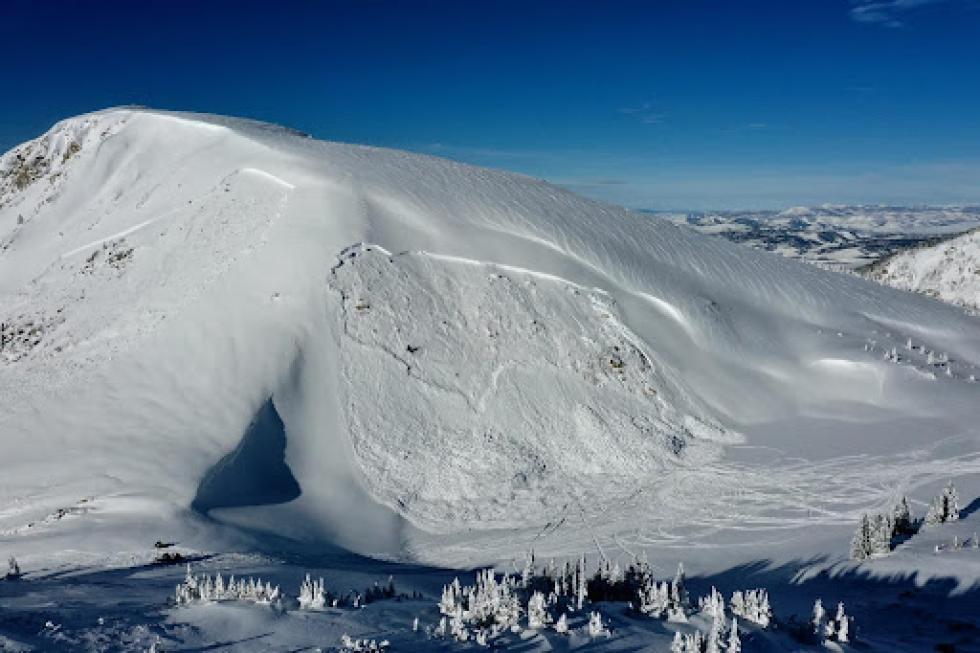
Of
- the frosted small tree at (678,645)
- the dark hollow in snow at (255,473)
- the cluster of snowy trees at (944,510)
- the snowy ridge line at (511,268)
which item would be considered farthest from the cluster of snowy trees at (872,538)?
the snowy ridge line at (511,268)

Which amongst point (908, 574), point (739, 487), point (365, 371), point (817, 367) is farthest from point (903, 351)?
point (365, 371)

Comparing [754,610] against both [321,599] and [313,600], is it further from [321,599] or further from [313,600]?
[313,600]

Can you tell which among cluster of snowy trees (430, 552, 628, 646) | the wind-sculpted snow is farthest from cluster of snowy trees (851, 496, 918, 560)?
cluster of snowy trees (430, 552, 628, 646)

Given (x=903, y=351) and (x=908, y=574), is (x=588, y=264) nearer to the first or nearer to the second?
(x=903, y=351)

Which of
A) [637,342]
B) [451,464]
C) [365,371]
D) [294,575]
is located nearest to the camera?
[294,575]

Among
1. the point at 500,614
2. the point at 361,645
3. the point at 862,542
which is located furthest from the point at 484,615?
the point at 862,542

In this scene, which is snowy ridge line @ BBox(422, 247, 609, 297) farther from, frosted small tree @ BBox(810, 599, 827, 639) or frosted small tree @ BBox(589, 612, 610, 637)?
frosted small tree @ BBox(589, 612, 610, 637)

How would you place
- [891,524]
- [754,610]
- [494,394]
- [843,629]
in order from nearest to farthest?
1. [843,629]
2. [754,610]
3. [891,524]
4. [494,394]

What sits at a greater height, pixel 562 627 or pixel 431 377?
pixel 431 377
